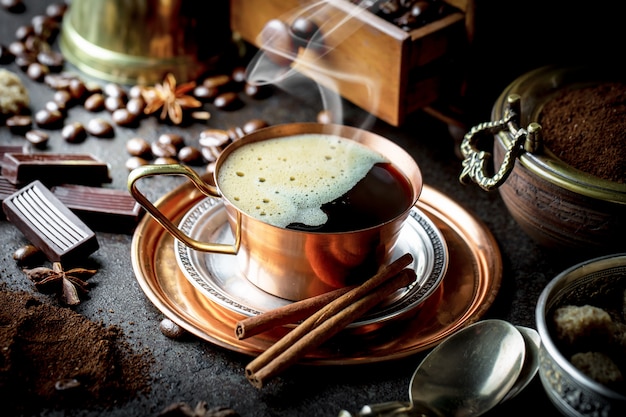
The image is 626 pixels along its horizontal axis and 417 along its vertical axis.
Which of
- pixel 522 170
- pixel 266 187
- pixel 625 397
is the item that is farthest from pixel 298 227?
pixel 625 397

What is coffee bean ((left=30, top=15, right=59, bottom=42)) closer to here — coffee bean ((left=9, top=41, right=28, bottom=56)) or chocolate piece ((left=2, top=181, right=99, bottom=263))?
coffee bean ((left=9, top=41, right=28, bottom=56))

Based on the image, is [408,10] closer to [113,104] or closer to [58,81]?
[113,104]

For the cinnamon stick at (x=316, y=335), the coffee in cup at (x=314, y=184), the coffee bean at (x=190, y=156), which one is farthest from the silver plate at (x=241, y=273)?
the coffee bean at (x=190, y=156)

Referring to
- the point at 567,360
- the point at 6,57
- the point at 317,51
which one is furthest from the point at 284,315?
the point at 6,57

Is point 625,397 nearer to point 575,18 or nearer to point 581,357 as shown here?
point 581,357

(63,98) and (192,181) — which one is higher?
(192,181)

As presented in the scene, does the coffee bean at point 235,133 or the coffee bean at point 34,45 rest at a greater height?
the coffee bean at point 34,45

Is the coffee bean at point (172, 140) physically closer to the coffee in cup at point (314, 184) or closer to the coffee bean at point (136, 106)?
the coffee bean at point (136, 106)
